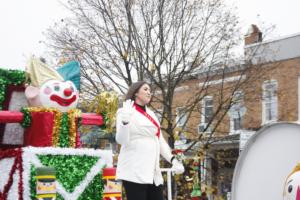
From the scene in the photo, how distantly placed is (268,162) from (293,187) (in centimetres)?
102

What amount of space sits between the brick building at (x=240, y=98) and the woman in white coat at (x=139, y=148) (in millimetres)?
7692

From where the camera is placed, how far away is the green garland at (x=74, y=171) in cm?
528

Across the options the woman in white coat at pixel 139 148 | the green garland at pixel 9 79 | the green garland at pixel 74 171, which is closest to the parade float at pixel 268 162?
the woman in white coat at pixel 139 148

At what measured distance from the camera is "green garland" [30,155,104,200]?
528cm

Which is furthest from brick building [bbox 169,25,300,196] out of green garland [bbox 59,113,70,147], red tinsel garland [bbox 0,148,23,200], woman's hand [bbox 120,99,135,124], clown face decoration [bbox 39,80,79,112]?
red tinsel garland [bbox 0,148,23,200]

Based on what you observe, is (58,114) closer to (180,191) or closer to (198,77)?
(180,191)

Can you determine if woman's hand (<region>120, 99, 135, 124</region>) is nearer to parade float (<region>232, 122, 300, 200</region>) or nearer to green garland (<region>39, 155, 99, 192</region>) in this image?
green garland (<region>39, 155, 99, 192</region>)

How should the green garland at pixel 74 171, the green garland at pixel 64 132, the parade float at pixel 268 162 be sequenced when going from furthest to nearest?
the green garland at pixel 64 132
the green garland at pixel 74 171
the parade float at pixel 268 162

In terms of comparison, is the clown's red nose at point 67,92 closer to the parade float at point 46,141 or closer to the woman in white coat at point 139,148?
the parade float at point 46,141

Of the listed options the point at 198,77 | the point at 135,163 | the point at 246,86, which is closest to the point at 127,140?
the point at 135,163

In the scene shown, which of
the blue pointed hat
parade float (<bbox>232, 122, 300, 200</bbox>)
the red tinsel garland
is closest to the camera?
parade float (<bbox>232, 122, 300, 200</bbox>)

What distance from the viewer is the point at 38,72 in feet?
19.1

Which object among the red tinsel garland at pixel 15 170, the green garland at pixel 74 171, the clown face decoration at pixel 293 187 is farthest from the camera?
the green garland at pixel 74 171

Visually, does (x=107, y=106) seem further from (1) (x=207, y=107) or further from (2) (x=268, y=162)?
(1) (x=207, y=107)
